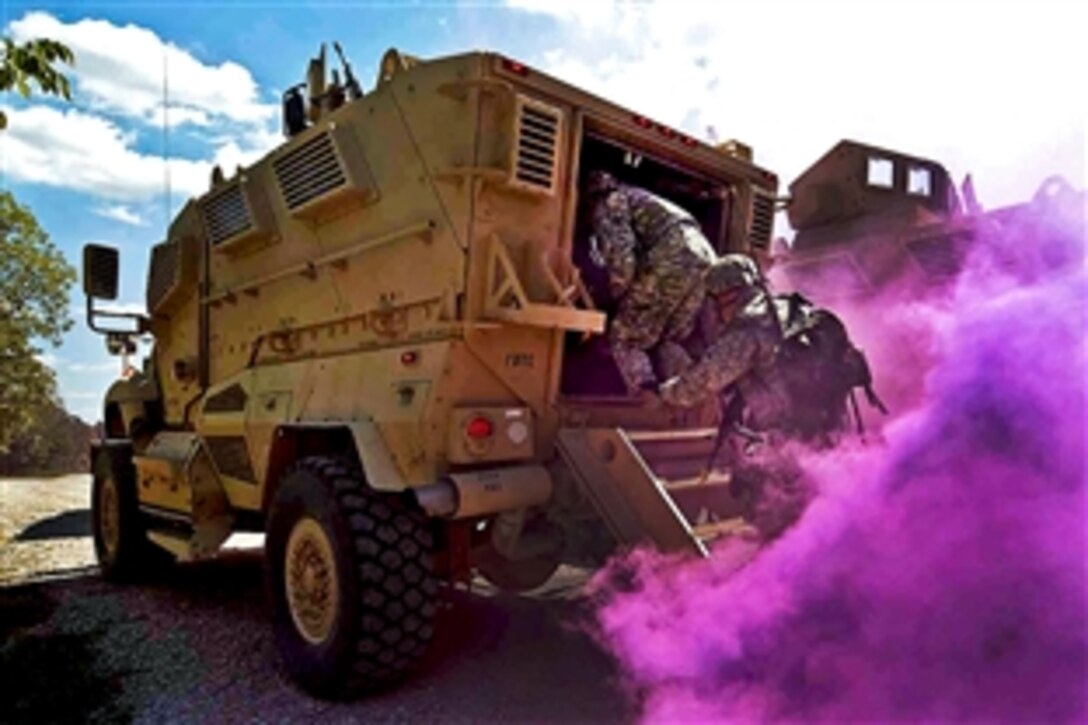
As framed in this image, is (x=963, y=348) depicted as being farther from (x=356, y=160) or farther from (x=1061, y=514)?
(x=356, y=160)

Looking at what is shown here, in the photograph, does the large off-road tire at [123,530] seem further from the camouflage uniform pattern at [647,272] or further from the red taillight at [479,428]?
the camouflage uniform pattern at [647,272]

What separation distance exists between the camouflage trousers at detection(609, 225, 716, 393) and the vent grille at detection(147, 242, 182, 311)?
3838 mm

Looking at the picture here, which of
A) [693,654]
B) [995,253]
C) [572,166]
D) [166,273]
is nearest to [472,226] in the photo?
[572,166]

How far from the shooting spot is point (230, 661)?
14.4 ft

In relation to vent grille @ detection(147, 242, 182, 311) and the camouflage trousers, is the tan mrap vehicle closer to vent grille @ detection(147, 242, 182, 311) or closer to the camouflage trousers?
the camouflage trousers

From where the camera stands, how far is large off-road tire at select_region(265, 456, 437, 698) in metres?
3.46

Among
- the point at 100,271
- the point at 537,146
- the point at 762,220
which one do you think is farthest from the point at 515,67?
the point at 100,271

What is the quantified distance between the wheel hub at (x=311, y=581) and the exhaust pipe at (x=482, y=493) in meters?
0.58

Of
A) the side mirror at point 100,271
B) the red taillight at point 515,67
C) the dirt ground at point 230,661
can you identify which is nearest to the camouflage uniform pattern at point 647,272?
the red taillight at point 515,67

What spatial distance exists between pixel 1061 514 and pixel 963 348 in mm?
721

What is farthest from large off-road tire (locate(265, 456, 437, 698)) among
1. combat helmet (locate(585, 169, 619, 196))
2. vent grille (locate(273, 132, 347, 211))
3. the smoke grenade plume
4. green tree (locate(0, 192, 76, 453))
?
green tree (locate(0, 192, 76, 453))

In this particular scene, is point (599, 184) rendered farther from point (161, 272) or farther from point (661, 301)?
point (161, 272)

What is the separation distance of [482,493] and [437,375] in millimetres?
543

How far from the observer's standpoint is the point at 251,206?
502 centimetres
